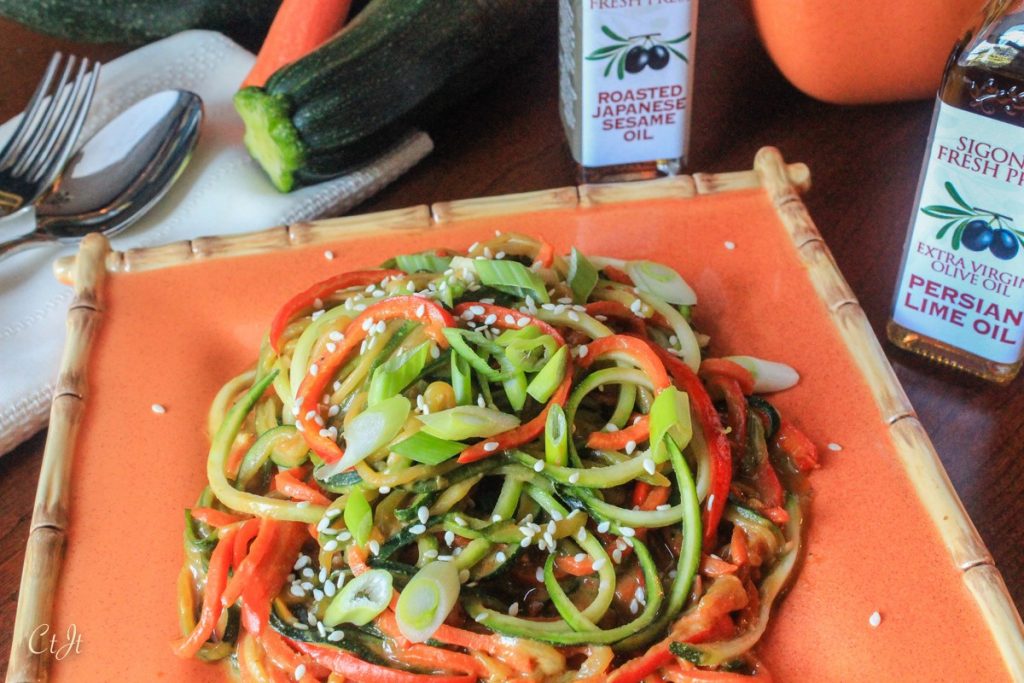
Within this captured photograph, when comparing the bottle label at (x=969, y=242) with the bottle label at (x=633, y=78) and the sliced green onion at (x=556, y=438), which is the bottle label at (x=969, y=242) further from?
the sliced green onion at (x=556, y=438)

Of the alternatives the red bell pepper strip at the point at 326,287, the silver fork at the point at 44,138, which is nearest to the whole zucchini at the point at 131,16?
the silver fork at the point at 44,138

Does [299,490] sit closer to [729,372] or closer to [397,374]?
[397,374]

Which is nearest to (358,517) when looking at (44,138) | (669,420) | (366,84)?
(669,420)

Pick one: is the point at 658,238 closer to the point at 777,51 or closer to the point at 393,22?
the point at 777,51

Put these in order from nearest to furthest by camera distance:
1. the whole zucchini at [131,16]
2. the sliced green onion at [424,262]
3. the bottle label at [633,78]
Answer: the sliced green onion at [424,262]
the bottle label at [633,78]
the whole zucchini at [131,16]

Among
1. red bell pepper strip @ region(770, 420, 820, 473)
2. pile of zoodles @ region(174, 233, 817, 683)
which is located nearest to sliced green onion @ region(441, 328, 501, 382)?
pile of zoodles @ region(174, 233, 817, 683)

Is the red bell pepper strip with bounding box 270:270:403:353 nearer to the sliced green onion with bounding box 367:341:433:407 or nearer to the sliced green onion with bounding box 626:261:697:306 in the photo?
the sliced green onion with bounding box 367:341:433:407

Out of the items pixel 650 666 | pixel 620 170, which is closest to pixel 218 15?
pixel 620 170
